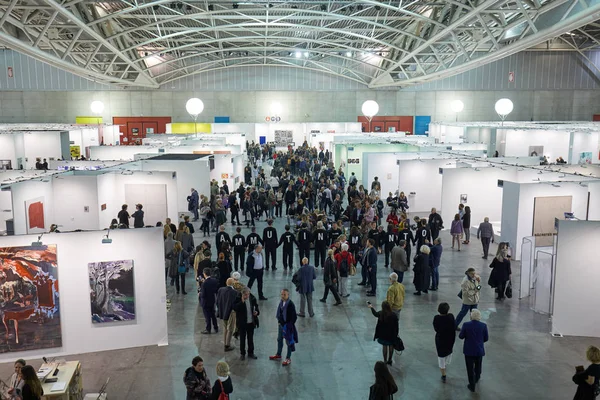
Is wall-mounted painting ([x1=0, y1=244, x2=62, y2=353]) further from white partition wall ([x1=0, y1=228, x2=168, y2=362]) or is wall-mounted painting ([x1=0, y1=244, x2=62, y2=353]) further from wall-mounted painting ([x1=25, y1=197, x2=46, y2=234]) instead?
wall-mounted painting ([x1=25, y1=197, x2=46, y2=234])

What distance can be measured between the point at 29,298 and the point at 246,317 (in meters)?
3.33

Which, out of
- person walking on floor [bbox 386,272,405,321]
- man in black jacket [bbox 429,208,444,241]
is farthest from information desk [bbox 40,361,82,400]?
man in black jacket [bbox 429,208,444,241]

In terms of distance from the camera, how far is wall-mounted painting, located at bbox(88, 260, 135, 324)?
8578 mm

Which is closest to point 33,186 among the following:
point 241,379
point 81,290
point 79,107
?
point 81,290

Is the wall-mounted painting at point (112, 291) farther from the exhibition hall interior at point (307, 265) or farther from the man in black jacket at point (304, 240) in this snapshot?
the man in black jacket at point (304, 240)

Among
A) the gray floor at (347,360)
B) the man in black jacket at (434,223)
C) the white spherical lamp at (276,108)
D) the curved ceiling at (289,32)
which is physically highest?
the curved ceiling at (289,32)

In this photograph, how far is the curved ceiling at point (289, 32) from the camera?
66.5ft

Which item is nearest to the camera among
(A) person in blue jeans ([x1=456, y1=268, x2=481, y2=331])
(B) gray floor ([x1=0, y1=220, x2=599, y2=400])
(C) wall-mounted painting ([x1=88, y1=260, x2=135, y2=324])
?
(B) gray floor ([x1=0, y1=220, x2=599, y2=400])

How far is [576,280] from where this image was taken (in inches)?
360

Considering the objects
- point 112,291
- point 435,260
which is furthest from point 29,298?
point 435,260

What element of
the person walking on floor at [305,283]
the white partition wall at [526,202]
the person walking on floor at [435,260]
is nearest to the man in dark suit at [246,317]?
the person walking on floor at [305,283]

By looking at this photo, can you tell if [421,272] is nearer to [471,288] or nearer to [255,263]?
[471,288]

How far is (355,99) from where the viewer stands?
147 feet

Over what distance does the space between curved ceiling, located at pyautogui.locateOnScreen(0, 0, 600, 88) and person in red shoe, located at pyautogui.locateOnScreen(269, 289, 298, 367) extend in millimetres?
13289
